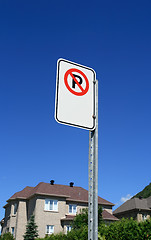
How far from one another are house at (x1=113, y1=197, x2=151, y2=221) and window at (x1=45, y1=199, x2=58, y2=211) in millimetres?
14881

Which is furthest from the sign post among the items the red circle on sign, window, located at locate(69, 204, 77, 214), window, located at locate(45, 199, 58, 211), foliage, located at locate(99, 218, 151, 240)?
window, located at locate(69, 204, 77, 214)

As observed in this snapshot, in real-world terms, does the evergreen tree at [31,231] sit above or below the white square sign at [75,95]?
below

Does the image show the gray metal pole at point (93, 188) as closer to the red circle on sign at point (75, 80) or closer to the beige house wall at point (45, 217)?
the red circle on sign at point (75, 80)

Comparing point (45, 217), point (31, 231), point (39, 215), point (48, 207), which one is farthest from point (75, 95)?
point (48, 207)

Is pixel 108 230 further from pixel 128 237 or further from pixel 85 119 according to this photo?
pixel 85 119

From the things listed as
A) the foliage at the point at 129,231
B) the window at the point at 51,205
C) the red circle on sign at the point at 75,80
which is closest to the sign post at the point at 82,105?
the red circle on sign at the point at 75,80

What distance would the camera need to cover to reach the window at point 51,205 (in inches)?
1417

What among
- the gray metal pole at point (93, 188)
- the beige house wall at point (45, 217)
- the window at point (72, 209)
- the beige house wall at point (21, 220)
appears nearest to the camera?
the gray metal pole at point (93, 188)

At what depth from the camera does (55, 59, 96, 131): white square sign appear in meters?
2.50

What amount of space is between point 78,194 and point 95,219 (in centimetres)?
3855

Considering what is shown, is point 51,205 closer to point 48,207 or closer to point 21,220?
point 48,207

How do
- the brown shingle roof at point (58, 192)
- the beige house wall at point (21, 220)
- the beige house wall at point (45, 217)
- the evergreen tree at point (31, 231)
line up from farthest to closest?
the beige house wall at point (21, 220), the brown shingle roof at point (58, 192), the beige house wall at point (45, 217), the evergreen tree at point (31, 231)

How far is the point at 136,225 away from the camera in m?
13.2

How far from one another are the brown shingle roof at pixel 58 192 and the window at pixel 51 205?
999mm
